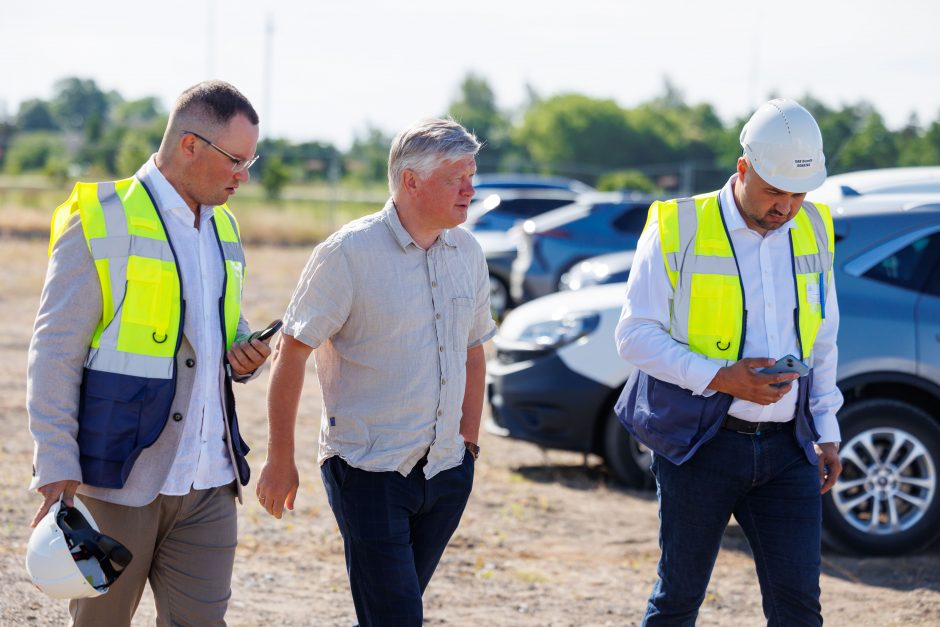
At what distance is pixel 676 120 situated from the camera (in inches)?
2741

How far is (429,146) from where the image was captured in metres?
3.44

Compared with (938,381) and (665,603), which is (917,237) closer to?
(938,381)

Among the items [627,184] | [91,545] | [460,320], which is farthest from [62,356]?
[627,184]

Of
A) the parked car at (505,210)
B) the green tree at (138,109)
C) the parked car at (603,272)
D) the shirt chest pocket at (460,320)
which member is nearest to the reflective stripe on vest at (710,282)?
the shirt chest pocket at (460,320)

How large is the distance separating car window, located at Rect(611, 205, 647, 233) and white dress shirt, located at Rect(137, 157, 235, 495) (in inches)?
413

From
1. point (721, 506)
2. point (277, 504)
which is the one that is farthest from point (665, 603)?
point (277, 504)

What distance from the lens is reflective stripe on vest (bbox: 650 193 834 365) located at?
3.67 meters

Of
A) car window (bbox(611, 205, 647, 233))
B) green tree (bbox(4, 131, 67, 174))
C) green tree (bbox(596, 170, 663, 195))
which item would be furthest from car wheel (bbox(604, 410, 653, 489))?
green tree (bbox(4, 131, 67, 174))

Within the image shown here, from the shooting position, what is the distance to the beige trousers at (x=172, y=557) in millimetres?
3283

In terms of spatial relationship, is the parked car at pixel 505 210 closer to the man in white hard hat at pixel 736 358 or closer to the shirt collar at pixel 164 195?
the man in white hard hat at pixel 736 358

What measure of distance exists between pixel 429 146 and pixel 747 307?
1093 mm

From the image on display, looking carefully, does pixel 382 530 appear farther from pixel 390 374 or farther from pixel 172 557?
pixel 172 557

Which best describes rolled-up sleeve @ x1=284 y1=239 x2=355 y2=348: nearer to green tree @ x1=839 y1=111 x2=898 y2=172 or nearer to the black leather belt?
the black leather belt

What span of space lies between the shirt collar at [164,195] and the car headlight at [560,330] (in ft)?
13.6
